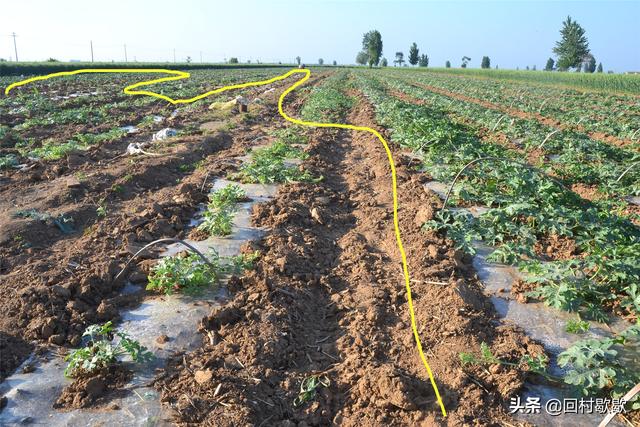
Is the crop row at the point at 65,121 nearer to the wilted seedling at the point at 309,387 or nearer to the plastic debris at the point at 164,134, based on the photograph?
the plastic debris at the point at 164,134

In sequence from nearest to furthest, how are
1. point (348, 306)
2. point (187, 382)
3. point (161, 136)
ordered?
point (187, 382)
point (348, 306)
point (161, 136)

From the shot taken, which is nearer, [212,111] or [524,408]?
[524,408]

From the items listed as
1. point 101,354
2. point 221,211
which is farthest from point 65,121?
point 101,354

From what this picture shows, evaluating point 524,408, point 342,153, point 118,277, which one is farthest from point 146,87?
point 524,408

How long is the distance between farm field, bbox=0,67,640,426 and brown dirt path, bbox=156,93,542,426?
16mm

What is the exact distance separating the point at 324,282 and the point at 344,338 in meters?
0.92

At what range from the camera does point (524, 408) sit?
2.97 m

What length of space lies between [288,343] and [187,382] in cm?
85

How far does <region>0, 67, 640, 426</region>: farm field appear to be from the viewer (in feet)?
10.2

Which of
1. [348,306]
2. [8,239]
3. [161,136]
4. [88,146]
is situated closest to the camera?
[348,306]

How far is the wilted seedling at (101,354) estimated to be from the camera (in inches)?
126

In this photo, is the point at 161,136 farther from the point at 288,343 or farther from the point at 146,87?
the point at 146,87

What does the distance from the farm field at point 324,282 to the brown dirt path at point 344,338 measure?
0.02 meters

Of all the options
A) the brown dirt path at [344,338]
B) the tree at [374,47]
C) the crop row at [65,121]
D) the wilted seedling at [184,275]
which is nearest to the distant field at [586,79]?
the crop row at [65,121]
